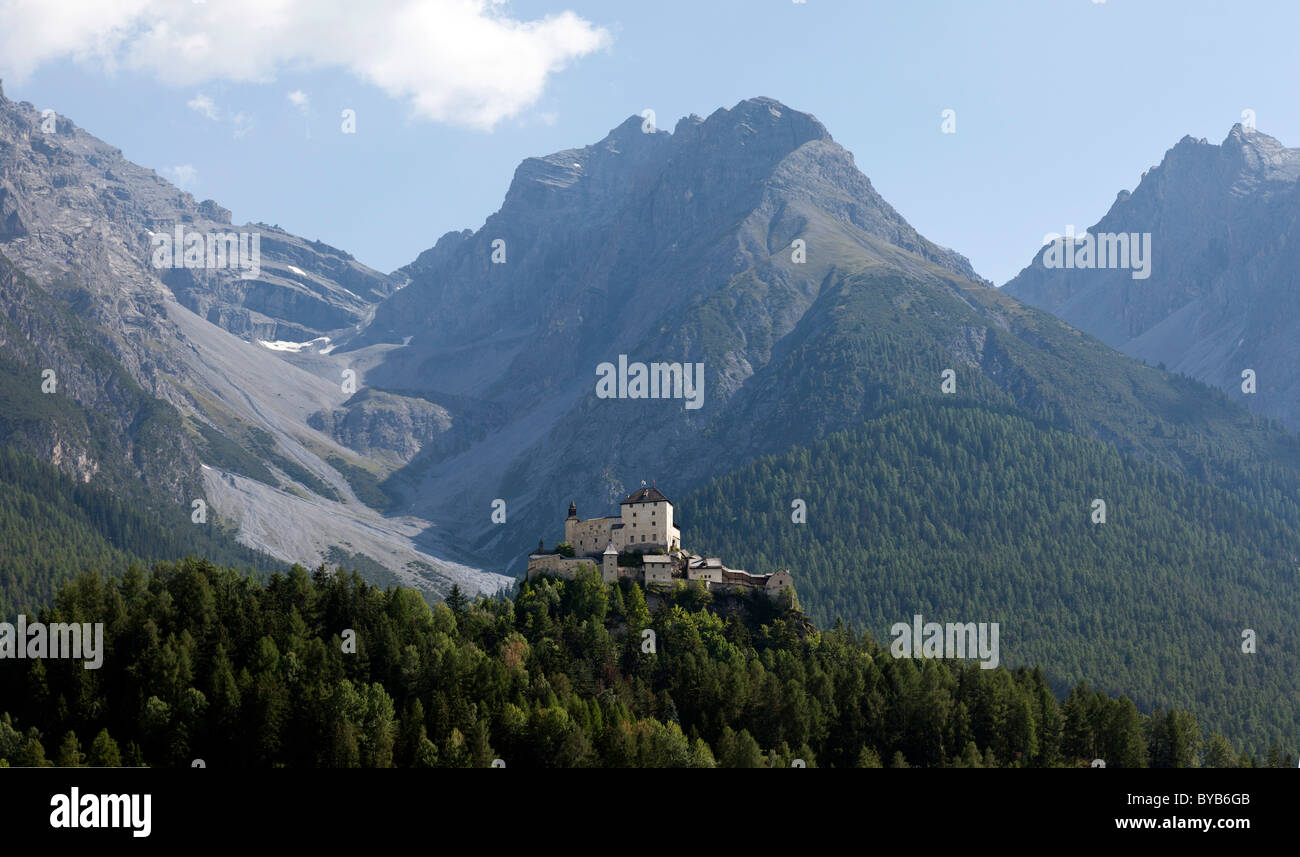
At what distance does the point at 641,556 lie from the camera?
620ft

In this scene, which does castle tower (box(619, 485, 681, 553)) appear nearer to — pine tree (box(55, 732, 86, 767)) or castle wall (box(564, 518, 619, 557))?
castle wall (box(564, 518, 619, 557))

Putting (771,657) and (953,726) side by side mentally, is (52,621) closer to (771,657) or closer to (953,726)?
(771,657)

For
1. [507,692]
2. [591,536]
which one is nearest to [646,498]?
[591,536]

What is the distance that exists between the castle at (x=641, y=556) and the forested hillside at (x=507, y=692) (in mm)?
2899

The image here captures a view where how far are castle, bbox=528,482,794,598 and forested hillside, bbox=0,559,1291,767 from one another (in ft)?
9.51

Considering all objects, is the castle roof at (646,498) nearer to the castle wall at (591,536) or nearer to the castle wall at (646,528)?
the castle wall at (646,528)

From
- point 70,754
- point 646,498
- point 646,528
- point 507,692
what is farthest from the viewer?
point 646,498

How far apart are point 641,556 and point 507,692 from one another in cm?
3823

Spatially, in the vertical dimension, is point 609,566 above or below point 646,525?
below

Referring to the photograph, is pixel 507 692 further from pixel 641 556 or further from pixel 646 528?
pixel 646 528

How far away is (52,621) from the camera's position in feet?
507

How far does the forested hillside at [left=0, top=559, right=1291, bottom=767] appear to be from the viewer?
14288cm
